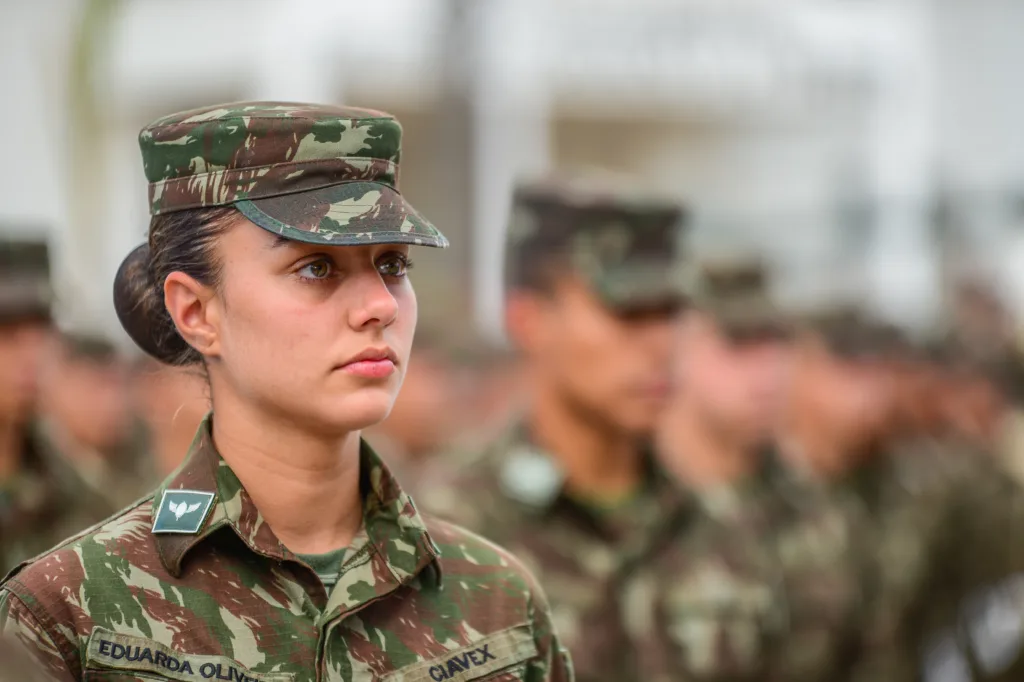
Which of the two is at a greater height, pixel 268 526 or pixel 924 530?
pixel 268 526

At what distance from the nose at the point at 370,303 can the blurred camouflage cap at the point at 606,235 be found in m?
2.77

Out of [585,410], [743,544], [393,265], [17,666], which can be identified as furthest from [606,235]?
[17,666]

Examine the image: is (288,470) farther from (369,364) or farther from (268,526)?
(369,364)

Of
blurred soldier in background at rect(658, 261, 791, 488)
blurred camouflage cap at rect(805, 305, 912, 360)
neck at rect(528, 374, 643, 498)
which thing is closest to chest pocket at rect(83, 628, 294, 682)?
neck at rect(528, 374, 643, 498)

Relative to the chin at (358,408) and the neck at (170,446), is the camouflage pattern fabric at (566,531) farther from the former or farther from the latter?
the chin at (358,408)

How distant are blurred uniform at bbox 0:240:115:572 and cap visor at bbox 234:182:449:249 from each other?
2587 mm

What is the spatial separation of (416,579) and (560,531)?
2.66 metres

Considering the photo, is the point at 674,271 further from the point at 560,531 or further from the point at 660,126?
the point at 660,126

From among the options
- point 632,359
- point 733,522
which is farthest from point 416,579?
point 733,522

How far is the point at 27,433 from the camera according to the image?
528cm

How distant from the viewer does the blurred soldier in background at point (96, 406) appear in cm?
838

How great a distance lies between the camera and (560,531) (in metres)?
5.20

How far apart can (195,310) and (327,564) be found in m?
0.47

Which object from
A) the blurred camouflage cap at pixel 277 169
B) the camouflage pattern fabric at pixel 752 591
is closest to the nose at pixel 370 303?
the blurred camouflage cap at pixel 277 169
